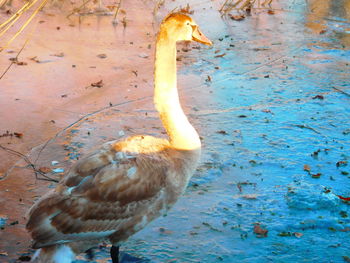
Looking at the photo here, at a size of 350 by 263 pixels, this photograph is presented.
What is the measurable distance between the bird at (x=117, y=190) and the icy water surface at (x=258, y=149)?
60 cm

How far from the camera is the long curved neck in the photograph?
16.7 ft

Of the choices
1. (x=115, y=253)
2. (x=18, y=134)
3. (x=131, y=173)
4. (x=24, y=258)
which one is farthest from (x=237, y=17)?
(x=24, y=258)

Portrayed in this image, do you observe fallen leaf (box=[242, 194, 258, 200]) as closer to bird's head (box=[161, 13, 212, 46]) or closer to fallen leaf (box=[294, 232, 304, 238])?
fallen leaf (box=[294, 232, 304, 238])

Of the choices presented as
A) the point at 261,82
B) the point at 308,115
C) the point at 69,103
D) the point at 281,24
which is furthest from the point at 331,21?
the point at 69,103

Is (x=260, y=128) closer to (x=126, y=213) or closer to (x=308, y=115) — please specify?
(x=308, y=115)

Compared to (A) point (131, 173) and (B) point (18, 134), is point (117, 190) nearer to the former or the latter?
(A) point (131, 173)

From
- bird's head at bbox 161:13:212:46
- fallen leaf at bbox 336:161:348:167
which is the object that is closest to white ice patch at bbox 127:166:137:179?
bird's head at bbox 161:13:212:46

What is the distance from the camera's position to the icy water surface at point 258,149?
5.34 meters

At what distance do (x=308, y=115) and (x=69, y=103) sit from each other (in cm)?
345

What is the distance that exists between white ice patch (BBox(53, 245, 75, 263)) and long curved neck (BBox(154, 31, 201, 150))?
130 centimetres

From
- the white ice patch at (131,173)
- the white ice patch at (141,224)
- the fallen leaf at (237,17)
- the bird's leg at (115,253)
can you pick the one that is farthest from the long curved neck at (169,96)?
the fallen leaf at (237,17)

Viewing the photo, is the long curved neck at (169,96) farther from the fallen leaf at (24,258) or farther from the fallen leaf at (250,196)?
the fallen leaf at (24,258)

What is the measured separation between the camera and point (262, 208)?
5.89m

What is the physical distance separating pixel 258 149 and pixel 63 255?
3341 millimetres
